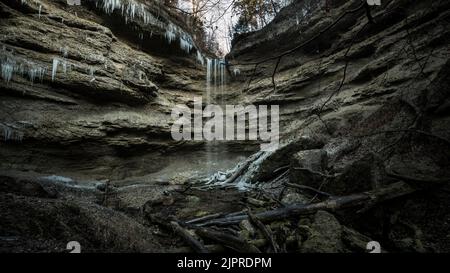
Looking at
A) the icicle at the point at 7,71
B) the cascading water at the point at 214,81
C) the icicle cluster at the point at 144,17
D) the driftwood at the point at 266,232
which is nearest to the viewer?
the driftwood at the point at 266,232

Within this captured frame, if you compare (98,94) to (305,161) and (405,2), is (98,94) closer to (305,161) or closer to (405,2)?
(305,161)

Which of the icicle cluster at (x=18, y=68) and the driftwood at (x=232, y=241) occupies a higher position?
the icicle cluster at (x=18, y=68)

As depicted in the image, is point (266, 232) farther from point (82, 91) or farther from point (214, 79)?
point (214, 79)

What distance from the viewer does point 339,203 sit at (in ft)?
12.4

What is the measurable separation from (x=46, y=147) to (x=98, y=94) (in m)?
2.71

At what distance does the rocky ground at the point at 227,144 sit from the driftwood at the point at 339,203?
0.07 ft

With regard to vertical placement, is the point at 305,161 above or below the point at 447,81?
below

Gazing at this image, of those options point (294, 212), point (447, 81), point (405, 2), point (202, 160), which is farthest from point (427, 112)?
point (202, 160)

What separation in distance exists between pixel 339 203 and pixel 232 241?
→ 1805 mm

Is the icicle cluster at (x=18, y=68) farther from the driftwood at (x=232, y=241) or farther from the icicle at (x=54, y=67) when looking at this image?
the driftwood at (x=232, y=241)

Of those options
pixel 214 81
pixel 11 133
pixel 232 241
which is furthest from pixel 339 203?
pixel 214 81

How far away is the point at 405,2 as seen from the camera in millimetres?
9438

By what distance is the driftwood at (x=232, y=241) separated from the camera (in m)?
2.93

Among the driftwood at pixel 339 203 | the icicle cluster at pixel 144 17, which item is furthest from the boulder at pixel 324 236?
the icicle cluster at pixel 144 17
